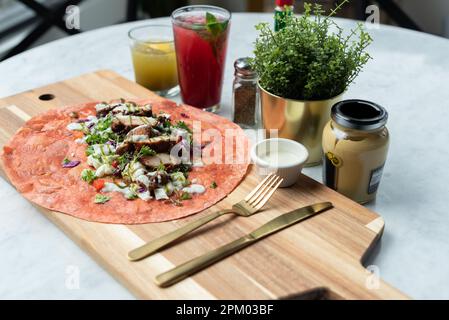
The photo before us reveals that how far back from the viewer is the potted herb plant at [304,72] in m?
1.46

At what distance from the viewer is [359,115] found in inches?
56.1

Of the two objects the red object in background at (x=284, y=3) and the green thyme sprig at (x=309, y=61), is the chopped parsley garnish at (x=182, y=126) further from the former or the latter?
the red object in background at (x=284, y=3)

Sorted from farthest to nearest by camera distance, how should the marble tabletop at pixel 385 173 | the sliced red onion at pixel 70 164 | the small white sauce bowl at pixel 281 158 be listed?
the sliced red onion at pixel 70 164 < the small white sauce bowl at pixel 281 158 < the marble tabletop at pixel 385 173

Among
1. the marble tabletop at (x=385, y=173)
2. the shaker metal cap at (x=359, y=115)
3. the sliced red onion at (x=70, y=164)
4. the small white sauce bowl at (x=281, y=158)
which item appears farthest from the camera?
the sliced red onion at (x=70, y=164)

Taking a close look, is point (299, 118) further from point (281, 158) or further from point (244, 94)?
point (244, 94)

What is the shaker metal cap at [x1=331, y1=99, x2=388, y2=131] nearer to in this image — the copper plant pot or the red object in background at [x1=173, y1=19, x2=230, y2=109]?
the copper plant pot

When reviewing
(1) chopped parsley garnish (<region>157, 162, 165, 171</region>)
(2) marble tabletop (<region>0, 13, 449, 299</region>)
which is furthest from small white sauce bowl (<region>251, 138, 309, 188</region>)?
(1) chopped parsley garnish (<region>157, 162, 165, 171</region>)

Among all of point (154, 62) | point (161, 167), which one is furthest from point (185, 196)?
point (154, 62)

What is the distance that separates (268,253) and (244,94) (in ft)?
2.19

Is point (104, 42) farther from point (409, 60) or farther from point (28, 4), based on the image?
point (409, 60)

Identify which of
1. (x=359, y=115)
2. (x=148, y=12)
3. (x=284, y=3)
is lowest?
(x=148, y=12)

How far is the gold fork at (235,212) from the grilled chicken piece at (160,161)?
24 cm

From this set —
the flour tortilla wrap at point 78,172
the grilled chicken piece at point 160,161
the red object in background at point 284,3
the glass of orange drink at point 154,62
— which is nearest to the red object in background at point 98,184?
the flour tortilla wrap at point 78,172
